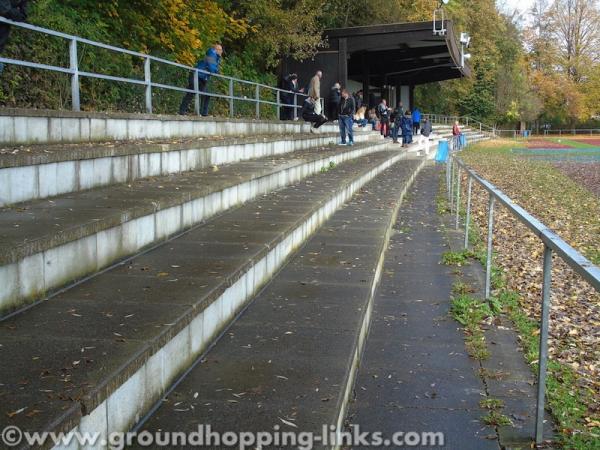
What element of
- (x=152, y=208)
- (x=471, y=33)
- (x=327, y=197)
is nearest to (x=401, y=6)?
(x=471, y=33)

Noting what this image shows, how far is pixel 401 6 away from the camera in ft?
132

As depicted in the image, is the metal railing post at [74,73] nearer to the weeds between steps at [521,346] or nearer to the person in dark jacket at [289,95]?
the weeds between steps at [521,346]

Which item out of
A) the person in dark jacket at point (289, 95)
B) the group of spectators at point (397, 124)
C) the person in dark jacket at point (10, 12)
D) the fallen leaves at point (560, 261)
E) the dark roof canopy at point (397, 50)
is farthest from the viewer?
the group of spectators at point (397, 124)

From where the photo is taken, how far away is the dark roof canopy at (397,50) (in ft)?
83.5

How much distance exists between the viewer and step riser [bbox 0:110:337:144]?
5820mm

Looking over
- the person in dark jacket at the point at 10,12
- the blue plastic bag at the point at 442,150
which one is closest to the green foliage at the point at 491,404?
the person in dark jacket at the point at 10,12

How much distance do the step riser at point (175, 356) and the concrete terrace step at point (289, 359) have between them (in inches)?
2.7

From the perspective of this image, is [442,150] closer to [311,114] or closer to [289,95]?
[289,95]

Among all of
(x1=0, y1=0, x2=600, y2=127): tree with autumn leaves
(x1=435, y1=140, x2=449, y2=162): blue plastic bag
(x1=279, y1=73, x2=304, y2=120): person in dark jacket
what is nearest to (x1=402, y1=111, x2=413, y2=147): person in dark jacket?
(x1=435, y1=140, x2=449, y2=162): blue plastic bag

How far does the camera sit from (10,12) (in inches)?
247

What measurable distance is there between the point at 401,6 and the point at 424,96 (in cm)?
1914

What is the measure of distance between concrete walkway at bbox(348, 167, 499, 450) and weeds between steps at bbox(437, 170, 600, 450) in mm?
89

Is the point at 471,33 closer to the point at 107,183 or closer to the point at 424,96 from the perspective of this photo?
the point at 424,96

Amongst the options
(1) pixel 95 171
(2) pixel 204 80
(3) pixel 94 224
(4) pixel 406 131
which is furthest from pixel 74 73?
(4) pixel 406 131
